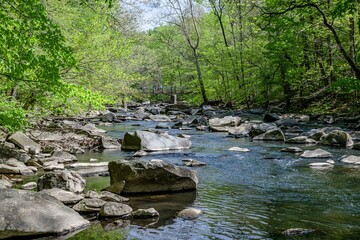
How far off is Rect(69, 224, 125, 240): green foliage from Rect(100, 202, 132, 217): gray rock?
0.45 metres

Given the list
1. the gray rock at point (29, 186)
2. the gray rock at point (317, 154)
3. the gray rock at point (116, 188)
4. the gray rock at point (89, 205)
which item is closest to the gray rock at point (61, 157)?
the gray rock at point (29, 186)

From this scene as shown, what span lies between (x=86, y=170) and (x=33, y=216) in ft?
13.8

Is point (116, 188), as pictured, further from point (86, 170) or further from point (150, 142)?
point (150, 142)

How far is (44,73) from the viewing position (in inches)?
254

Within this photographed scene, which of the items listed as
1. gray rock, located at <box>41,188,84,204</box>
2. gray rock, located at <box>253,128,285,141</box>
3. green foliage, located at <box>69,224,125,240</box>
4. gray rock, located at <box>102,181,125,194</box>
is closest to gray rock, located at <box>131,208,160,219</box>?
green foliage, located at <box>69,224,125,240</box>

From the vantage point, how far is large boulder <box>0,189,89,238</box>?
4.75 m

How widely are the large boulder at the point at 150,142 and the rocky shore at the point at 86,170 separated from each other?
4 cm

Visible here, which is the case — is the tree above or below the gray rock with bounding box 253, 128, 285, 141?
above

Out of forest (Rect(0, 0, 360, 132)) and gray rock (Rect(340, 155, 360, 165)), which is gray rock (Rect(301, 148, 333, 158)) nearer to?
gray rock (Rect(340, 155, 360, 165))

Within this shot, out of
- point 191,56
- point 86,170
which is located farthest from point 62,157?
point 191,56

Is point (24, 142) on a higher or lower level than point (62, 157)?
higher

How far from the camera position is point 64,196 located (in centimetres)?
640

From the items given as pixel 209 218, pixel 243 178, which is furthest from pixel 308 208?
pixel 243 178

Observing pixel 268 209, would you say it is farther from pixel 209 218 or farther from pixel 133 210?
pixel 133 210
